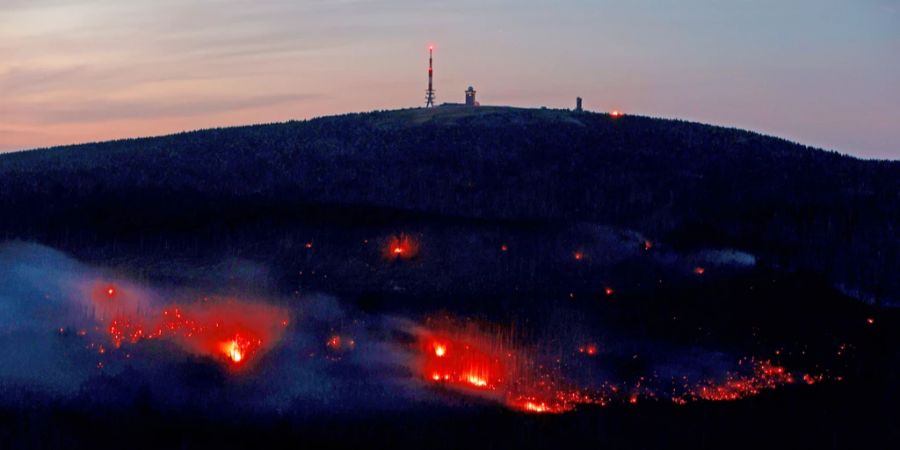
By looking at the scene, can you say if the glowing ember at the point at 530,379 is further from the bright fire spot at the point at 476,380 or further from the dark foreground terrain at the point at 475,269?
the dark foreground terrain at the point at 475,269

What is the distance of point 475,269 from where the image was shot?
67.2m

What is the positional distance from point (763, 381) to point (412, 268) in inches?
762

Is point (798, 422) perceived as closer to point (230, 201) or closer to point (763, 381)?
point (763, 381)

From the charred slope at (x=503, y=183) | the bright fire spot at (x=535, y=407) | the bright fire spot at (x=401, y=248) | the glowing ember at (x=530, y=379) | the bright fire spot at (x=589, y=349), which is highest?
the charred slope at (x=503, y=183)

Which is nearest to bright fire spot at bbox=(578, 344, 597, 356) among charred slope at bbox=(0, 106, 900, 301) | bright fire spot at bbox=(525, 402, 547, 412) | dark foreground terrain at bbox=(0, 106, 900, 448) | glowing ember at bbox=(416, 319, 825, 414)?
glowing ember at bbox=(416, 319, 825, 414)

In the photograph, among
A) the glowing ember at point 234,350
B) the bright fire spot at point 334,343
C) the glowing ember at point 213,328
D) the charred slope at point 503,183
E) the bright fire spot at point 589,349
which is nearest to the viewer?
the glowing ember at point 234,350

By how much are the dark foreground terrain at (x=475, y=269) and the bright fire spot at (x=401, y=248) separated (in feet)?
0.95

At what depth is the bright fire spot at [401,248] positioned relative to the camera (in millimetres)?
68312

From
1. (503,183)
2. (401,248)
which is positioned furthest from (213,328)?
(503,183)

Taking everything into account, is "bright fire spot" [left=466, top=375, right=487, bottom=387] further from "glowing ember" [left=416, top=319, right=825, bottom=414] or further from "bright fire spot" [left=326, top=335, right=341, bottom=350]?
"bright fire spot" [left=326, top=335, right=341, bottom=350]

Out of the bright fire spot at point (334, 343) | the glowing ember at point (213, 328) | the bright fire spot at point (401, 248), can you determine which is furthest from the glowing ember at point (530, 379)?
the bright fire spot at point (401, 248)

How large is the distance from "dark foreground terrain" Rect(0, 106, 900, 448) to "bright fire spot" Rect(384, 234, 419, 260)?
289mm

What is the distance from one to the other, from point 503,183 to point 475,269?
15558 millimetres

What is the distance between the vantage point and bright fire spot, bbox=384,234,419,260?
224 feet
